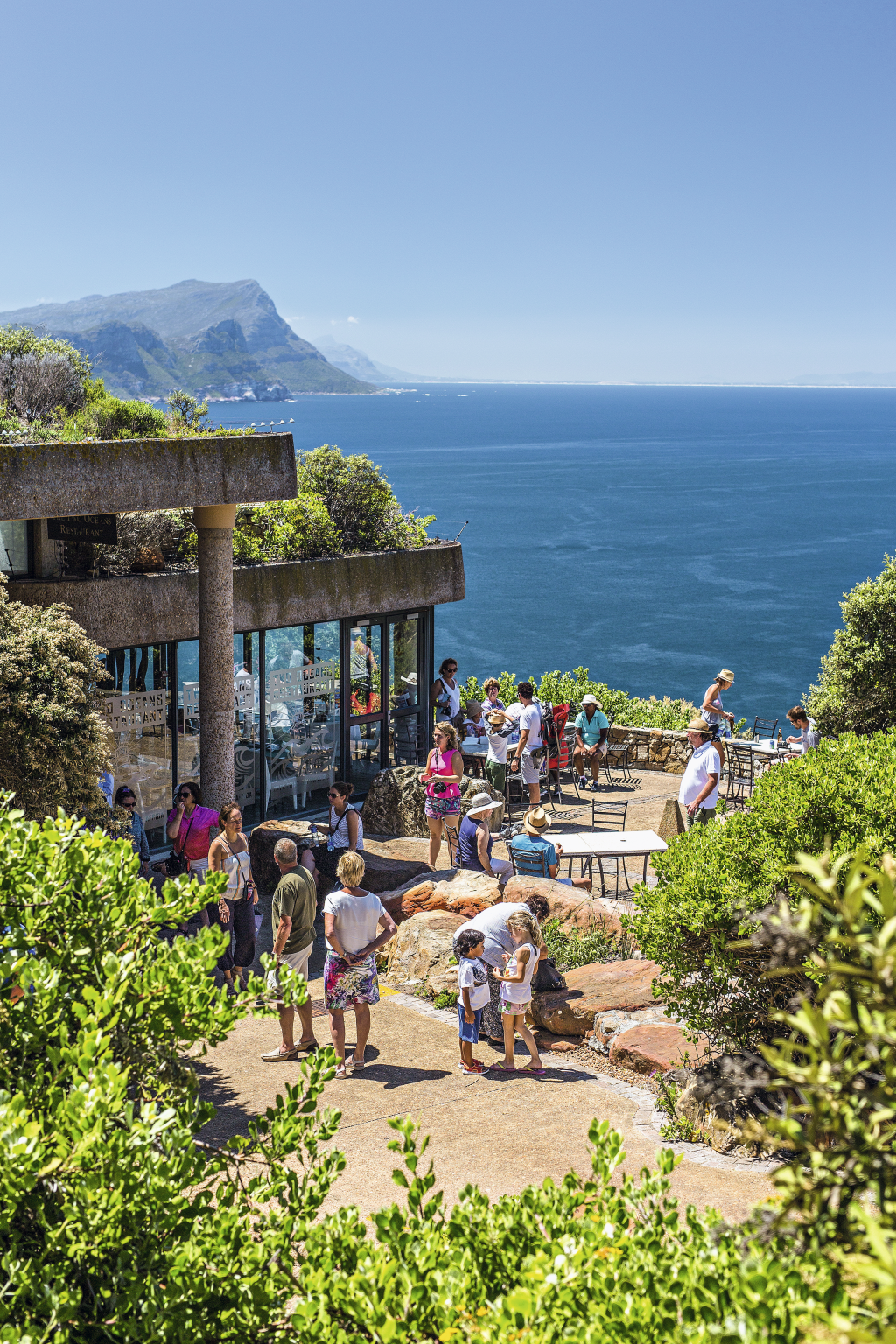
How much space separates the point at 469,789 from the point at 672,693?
154ft

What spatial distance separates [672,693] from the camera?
59125 mm

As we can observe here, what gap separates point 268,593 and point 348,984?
22.8ft

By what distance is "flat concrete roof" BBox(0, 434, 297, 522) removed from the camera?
10297 millimetres

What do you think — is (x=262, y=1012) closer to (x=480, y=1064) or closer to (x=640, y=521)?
(x=480, y=1064)

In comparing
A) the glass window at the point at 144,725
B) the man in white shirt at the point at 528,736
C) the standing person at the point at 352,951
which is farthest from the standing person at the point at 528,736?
the standing person at the point at 352,951

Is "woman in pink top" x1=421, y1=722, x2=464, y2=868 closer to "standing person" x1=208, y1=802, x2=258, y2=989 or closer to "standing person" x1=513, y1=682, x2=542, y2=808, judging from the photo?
"standing person" x1=513, y1=682, x2=542, y2=808

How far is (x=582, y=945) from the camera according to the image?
9.81 metres

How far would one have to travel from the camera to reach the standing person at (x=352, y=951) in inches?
302

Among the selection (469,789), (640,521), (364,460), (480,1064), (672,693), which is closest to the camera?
(480,1064)

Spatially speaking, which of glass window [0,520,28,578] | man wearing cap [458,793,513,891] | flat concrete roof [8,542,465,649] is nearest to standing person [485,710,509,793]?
flat concrete roof [8,542,465,649]

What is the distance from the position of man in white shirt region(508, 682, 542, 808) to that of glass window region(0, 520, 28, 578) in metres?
5.60

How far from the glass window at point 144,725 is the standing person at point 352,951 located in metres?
5.63

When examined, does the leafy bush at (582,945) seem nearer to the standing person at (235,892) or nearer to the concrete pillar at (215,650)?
the standing person at (235,892)

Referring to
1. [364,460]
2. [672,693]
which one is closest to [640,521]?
[672,693]
